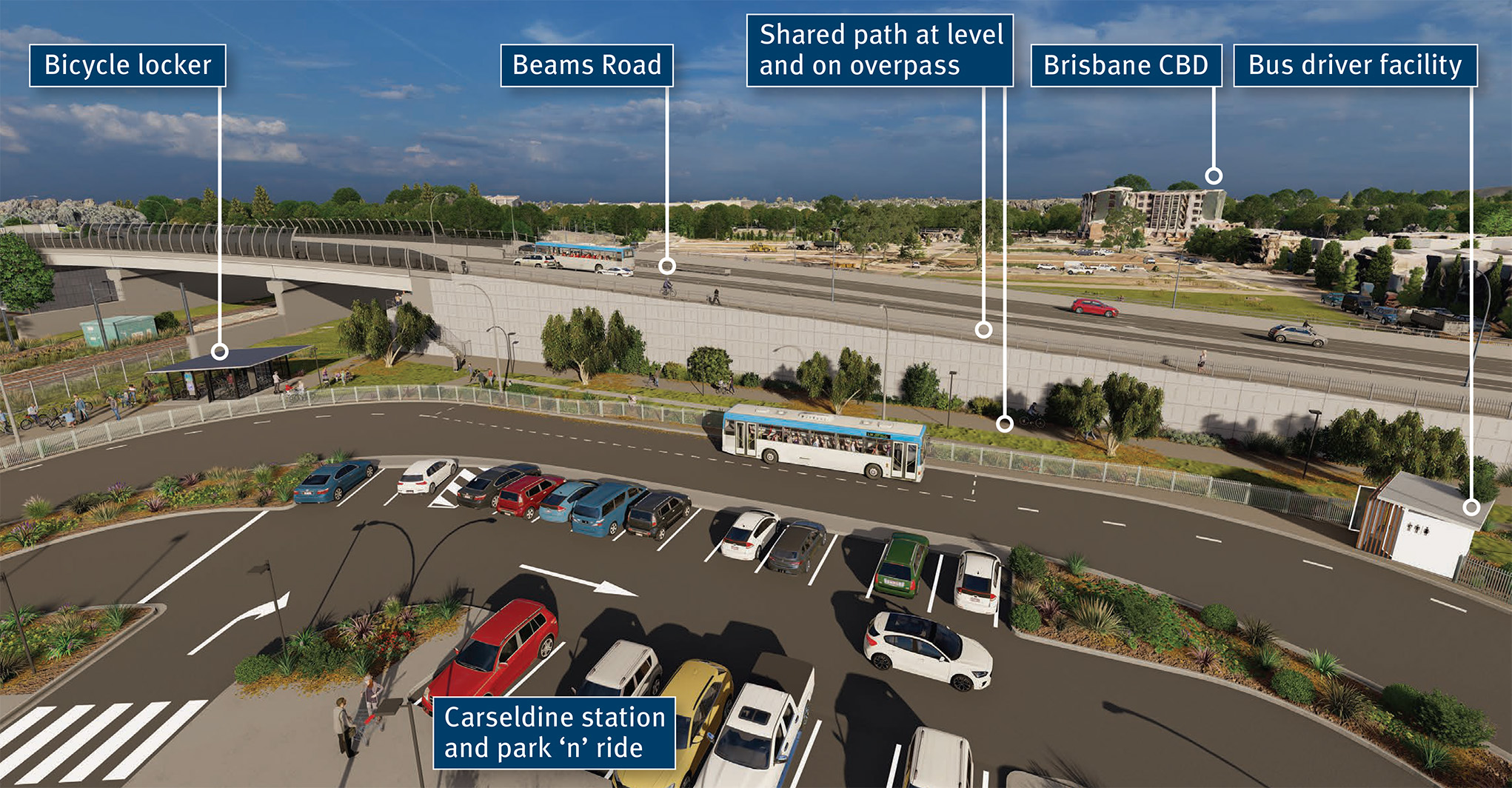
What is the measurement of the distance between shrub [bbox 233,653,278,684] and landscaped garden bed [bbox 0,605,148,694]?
6438 mm

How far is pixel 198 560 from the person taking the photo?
2678cm

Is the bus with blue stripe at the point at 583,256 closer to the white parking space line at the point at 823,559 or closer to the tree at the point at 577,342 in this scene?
the tree at the point at 577,342

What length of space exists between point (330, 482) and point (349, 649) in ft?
44.4

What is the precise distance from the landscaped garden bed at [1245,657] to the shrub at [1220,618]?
0.10 feet

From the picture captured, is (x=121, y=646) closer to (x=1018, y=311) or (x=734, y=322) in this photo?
(x=734, y=322)

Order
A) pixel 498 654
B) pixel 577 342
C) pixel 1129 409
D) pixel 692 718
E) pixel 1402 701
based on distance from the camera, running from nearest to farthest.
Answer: pixel 692 718 → pixel 1402 701 → pixel 498 654 → pixel 1129 409 → pixel 577 342

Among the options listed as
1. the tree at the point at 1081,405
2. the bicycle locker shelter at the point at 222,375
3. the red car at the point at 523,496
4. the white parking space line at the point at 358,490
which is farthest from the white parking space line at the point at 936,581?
the bicycle locker shelter at the point at 222,375

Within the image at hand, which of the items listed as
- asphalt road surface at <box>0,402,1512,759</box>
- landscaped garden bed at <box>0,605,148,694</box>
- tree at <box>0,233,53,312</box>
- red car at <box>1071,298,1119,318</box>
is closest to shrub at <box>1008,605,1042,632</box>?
asphalt road surface at <box>0,402,1512,759</box>

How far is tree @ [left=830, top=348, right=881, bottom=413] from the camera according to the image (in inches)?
1786

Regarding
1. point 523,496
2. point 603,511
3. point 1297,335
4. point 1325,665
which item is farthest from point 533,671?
point 1297,335

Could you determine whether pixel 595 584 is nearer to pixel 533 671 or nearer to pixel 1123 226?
pixel 533 671

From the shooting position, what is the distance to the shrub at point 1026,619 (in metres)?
22.3

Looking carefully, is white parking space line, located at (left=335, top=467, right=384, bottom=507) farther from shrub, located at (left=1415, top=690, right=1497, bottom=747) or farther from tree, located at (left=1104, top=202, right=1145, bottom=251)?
tree, located at (left=1104, top=202, right=1145, bottom=251)

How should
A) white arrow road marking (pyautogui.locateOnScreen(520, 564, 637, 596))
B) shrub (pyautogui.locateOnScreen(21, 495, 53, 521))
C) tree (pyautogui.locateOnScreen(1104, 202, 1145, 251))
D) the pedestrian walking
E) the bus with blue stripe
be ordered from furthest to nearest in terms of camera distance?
tree (pyautogui.locateOnScreen(1104, 202, 1145, 251)) < the bus with blue stripe < shrub (pyautogui.locateOnScreen(21, 495, 53, 521)) < white arrow road marking (pyautogui.locateOnScreen(520, 564, 637, 596)) < the pedestrian walking
